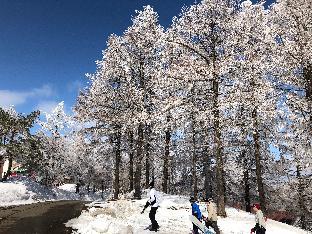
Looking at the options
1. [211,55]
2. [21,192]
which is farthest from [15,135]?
[211,55]

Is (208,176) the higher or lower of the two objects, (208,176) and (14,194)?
the higher

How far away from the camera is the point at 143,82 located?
2634cm

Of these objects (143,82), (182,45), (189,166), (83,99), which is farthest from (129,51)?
(189,166)

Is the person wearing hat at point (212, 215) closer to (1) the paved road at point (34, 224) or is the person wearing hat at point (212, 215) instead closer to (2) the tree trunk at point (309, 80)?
(1) the paved road at point (34, 224)

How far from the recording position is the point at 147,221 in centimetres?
1622

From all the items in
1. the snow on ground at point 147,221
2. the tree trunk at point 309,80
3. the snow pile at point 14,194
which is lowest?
the snow on ground at point 147,221

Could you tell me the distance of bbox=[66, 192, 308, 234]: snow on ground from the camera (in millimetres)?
13763

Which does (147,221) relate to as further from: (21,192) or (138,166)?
(21,192)

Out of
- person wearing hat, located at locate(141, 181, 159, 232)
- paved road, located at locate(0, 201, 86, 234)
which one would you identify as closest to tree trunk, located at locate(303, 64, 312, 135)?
person wearing hat, located at locate(141, 181, 159, 232)

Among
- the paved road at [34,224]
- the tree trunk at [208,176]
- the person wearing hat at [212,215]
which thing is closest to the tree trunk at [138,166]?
the paved road at [34,224]

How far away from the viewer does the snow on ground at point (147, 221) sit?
13.8 metres

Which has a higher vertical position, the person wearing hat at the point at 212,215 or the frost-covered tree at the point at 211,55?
the frost-covered tree at the point at 211,55

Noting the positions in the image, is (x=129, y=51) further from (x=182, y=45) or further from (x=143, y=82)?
(x=182, y=45)

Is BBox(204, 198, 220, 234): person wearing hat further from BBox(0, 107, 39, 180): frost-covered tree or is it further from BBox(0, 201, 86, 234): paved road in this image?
BBox(0, 107, 39, 180): frost-covered tree
